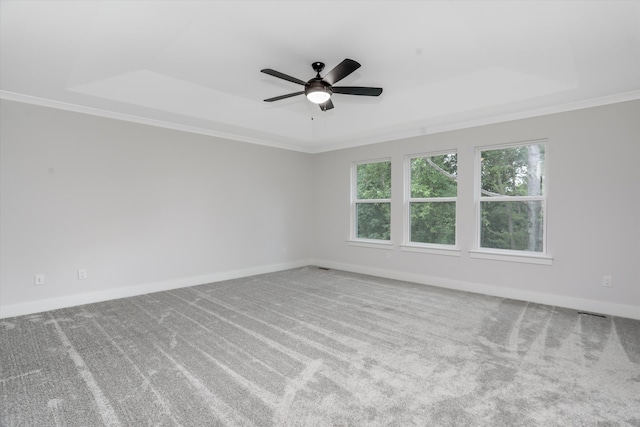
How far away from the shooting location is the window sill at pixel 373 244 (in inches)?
221

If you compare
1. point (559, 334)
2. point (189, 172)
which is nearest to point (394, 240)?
point (559, 334)

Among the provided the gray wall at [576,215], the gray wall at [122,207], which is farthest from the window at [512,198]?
the gray wall at [122,207]

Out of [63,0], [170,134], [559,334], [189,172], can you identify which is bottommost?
[559,334]

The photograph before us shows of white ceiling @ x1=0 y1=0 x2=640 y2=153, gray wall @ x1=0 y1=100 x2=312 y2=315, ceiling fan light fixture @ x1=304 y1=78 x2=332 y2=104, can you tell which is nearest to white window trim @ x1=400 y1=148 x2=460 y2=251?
white ceiling @ x1=0 y1=0 x2=640 y2=153

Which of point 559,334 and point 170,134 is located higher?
point 170,134

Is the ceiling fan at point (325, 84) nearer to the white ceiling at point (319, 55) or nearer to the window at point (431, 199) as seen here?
the white ceiling at point (319, 55)

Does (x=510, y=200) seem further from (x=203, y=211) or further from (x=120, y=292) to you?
(x=120, y=292)

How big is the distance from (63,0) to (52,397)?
2562 millimetres

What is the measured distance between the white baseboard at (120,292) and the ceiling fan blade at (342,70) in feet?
11.7

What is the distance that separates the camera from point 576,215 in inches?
152

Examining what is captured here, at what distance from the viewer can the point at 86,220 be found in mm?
4059

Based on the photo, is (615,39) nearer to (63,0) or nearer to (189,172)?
(63,0)

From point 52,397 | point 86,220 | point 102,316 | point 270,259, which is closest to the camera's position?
point 52,397

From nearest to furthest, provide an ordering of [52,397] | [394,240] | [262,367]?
[52,397] → [262,367] → [394,240]
